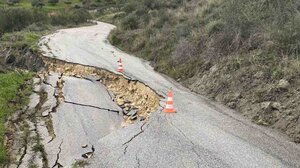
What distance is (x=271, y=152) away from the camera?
8.34 meters

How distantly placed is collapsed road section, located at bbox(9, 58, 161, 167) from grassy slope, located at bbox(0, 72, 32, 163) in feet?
1.32

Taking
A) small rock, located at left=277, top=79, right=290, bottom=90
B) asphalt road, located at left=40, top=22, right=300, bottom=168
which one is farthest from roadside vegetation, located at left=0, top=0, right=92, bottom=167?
small rock, located at left=277, top=79, right=290, bottom=90

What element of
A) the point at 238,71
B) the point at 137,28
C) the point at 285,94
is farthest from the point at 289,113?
the point at 137,28

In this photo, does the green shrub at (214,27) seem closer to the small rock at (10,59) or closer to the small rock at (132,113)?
the small rock at (132,113)

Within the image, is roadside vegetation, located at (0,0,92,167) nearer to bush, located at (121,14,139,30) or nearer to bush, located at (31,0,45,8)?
bush, located at (121,14,139,30)

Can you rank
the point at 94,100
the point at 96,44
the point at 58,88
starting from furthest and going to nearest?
the point at 96,44 → the point at 58,88 → the point at 94,100

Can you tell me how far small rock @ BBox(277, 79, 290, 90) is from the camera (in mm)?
10891

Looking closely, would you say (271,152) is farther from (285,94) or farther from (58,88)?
(58,88)

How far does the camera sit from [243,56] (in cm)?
1377

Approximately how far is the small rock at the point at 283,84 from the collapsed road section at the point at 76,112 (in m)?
3.79

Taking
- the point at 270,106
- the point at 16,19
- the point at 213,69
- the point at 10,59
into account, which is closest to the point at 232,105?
the point at 270,106

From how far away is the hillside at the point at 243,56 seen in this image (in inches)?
426

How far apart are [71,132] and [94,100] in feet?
10.7

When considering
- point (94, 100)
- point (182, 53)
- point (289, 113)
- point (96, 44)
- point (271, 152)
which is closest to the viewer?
point (271, 152)
